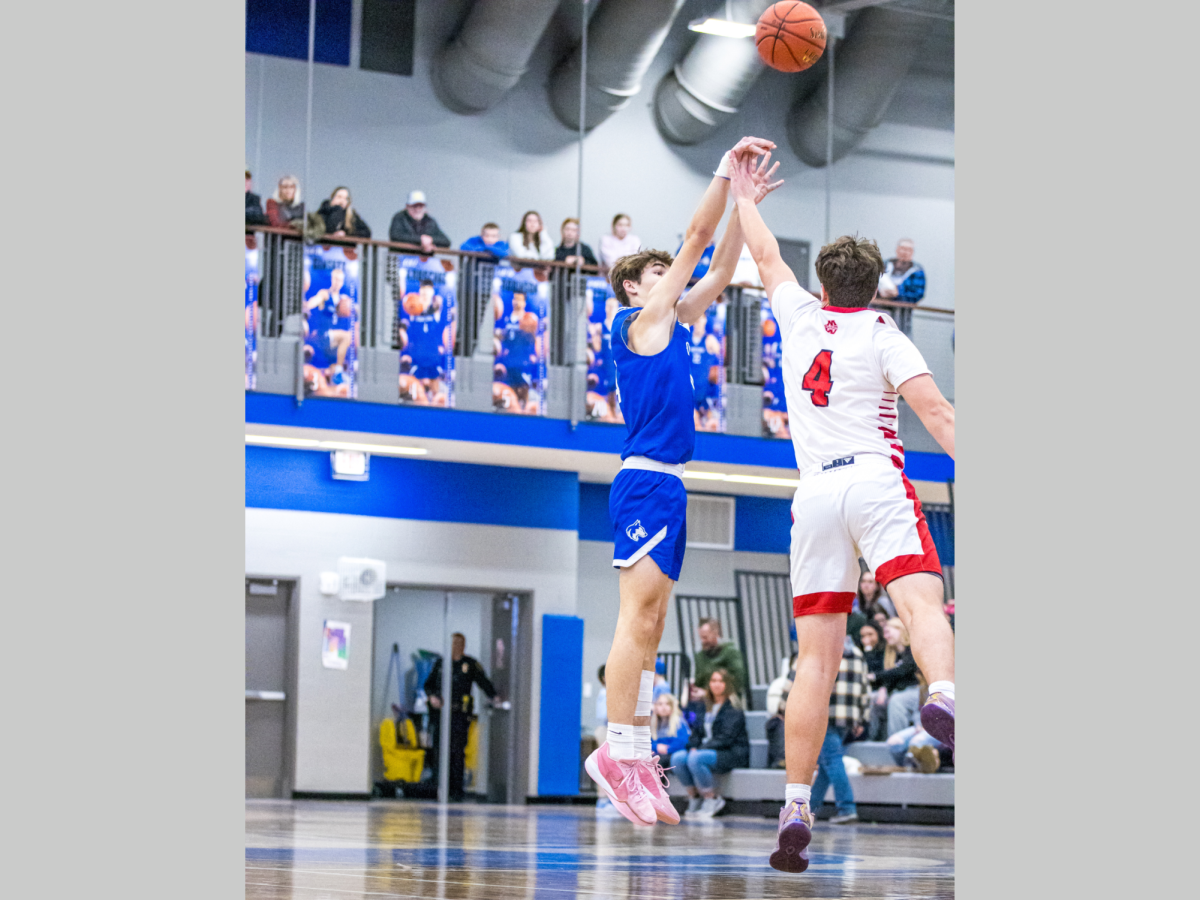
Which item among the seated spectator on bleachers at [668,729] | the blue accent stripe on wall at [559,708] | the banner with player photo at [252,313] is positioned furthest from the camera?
the blue accent stripe on wall at [559,708]

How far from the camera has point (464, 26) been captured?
1745 centimetres

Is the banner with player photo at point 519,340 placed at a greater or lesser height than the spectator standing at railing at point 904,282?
lesser

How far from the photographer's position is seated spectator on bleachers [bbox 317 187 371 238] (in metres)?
14.8

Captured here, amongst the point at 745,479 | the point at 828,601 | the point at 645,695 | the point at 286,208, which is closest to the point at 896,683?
the point at 745,479

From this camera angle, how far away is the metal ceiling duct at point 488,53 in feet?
54.1

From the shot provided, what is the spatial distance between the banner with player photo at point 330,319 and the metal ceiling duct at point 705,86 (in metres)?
6.02

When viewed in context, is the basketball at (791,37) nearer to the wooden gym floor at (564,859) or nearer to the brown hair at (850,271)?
the brown hair at (850,271)

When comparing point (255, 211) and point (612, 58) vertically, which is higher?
point (612, 58)

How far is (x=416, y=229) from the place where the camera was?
609 inches

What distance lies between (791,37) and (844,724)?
7653 millimetres

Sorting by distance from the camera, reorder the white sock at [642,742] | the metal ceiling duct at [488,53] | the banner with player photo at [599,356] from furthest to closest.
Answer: the metal ceiling duct at [488,53], the banner with player photo at [599,356], the white sock at [642,742]

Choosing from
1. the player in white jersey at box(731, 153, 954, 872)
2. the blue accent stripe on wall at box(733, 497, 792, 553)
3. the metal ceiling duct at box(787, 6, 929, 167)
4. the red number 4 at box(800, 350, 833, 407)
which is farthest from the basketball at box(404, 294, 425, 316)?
the red number 4 at box(800, 350, 833, 407)

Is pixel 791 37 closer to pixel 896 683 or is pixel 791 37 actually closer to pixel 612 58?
pixel 896 683

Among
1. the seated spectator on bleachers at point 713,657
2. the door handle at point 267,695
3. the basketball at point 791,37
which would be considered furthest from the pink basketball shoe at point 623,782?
the door handle at point 267,695
